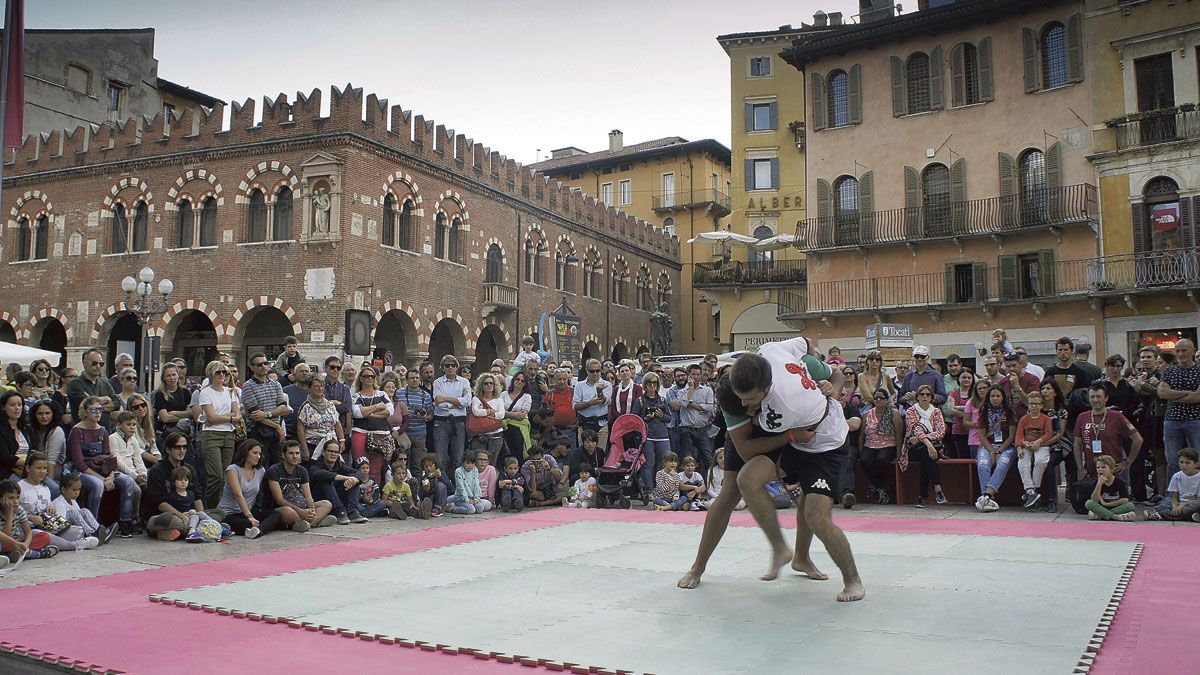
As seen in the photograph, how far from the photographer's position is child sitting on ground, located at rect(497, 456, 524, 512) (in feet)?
44.3

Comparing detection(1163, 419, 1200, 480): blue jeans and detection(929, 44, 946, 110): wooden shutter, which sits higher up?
detection(929, 44, 946, 110): wooden shutter

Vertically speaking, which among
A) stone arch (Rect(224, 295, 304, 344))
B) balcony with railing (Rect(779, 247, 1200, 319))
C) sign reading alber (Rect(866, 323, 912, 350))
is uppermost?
balcony with railing (Rect(779, 247, 1200, 319))

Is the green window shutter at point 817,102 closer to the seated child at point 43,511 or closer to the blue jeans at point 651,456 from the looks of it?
the blue jeans at point 651,456

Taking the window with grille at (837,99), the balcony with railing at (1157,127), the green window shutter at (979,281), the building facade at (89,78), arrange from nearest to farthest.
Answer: the balcony with railing at (1157,127) < the green window shutter at (979,281) < the window with grille at (837,99) < the building facade at (89,78)

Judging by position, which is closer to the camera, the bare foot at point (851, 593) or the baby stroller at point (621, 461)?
the bare foot at point (851, 593)

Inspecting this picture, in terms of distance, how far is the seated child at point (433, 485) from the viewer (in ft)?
42.2

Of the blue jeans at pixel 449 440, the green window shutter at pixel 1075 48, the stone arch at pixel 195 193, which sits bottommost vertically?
the blue jeans at pixel 449 440

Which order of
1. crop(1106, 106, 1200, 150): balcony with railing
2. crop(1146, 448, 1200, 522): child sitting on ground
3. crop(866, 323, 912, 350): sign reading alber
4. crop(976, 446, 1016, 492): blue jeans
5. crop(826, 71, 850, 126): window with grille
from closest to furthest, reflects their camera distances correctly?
crop(1146, 448, 1200, 522): child sitting on ground → crop(976, 446, 1016, 492): blue jeans → crop(866, 323, 912, 350): sign reading alber → crop(1106, 106, 1200, 150): balcony with railing → crop(826, 71, 850, 126): window with grille

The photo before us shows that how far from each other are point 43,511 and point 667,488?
310 inches

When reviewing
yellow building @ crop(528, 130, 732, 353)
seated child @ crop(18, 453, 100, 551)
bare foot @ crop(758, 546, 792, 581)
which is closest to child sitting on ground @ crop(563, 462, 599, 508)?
seated child @ crop(18, 453, 100, 551)

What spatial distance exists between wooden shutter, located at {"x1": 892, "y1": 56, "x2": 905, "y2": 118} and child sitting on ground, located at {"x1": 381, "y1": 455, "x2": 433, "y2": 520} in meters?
24.4

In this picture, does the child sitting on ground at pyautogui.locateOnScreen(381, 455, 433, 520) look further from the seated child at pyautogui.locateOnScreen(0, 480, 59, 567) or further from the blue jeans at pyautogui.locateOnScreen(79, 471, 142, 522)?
the seated child at pyautogui.locateOnScreen(0, 480, 59, 567)

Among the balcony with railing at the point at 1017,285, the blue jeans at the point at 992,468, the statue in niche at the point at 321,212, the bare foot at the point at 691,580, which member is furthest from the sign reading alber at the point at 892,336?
the statue in niche at the point at 321,212

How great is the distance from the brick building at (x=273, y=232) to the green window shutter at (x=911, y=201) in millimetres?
14396
